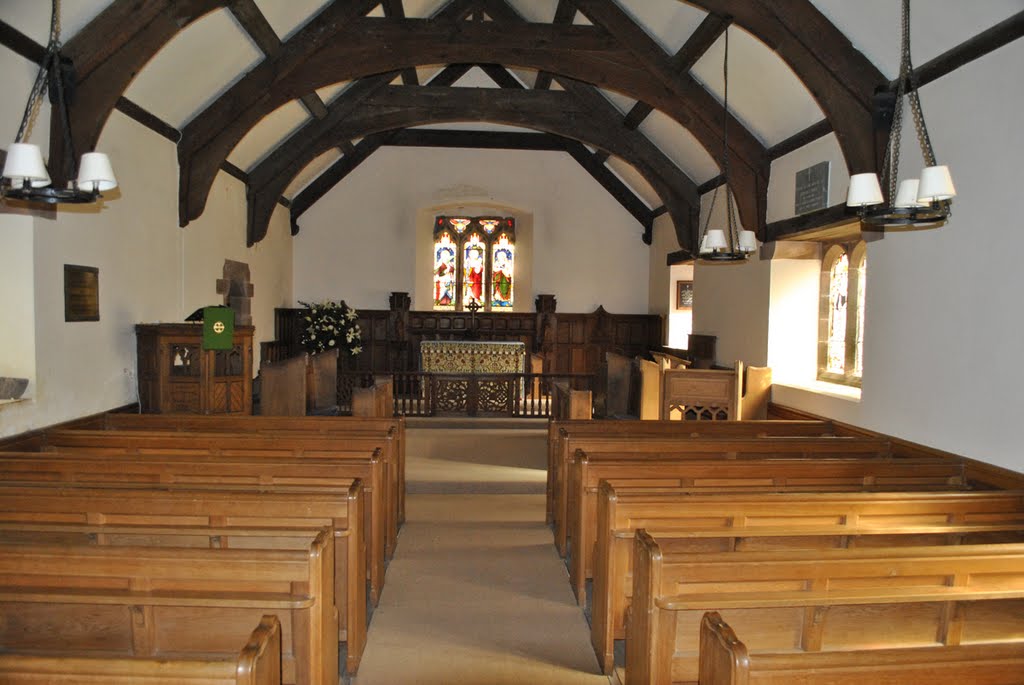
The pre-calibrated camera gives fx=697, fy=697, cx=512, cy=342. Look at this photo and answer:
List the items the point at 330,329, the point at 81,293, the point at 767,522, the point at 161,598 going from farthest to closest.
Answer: the point at 330,329 < the point at 81,293 < the point at 767,522 < the point at 161,598

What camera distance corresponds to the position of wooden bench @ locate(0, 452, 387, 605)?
329 centimetres

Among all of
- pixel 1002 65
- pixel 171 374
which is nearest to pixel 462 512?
pixel 171 374

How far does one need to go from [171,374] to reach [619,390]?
4218mm

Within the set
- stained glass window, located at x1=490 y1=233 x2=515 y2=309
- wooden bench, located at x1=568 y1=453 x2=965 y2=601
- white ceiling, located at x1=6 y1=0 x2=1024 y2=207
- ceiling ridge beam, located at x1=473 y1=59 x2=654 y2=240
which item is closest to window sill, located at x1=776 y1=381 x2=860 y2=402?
wooden bench, located at x1=568 y1=453 x2=965 y2=601

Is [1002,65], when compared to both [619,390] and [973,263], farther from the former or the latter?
[619,390]

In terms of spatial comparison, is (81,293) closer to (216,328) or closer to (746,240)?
(216,328)

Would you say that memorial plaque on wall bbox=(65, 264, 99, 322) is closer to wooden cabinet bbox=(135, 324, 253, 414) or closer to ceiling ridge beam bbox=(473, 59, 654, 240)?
wooden cabinet bbox=(135, 324, 253, 414)

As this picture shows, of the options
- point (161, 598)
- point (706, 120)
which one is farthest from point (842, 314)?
point (161, 598)

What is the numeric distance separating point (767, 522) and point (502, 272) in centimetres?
1020

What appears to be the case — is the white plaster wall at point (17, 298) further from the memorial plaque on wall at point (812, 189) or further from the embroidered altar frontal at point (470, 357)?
the memorial plaque on wall at point (812, 189)

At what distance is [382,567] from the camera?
3693mm

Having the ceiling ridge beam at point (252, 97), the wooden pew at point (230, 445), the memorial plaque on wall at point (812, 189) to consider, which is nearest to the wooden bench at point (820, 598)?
the wooden pew at point (230, 445)

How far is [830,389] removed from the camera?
631 centimetres

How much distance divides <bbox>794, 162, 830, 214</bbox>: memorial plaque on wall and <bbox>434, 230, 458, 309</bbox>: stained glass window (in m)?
7.13
